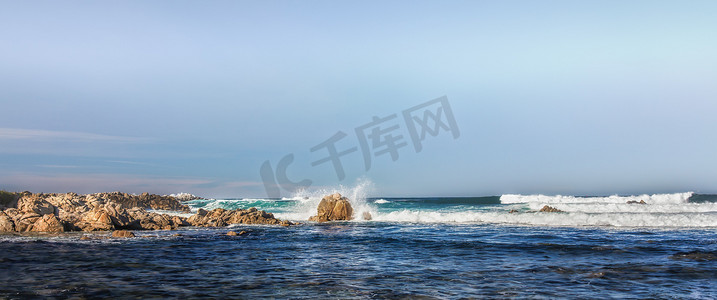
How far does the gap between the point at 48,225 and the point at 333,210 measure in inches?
805

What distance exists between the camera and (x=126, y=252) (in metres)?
17.5

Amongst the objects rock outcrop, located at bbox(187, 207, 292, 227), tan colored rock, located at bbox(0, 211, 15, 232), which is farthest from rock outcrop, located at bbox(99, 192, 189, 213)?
tan colored rock, located at bbox(0, 211, 15, 232)

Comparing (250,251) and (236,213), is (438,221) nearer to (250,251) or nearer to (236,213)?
(236,213)

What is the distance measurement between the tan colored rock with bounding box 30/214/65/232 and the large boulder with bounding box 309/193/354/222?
1869 cm

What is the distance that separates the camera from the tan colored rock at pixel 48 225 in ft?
82.0

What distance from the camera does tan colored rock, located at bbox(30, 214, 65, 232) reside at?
82.0 feet

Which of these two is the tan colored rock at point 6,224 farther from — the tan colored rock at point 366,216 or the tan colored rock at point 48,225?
the tan colored rock at point 366,216

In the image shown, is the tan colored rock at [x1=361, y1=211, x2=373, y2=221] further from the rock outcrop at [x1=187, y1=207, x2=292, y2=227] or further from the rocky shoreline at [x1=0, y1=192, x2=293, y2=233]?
the rocky shoreline at [x1=0, y1=192, x2=293, y2=233]

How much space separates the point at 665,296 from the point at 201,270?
12.4 metres

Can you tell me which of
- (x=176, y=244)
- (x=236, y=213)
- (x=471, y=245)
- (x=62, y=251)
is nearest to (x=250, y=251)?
(x=176, y=244)

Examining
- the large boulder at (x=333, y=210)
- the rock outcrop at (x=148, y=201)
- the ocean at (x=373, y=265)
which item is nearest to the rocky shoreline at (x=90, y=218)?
the ocean at (x=373, y=265)

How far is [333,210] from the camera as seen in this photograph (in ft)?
127

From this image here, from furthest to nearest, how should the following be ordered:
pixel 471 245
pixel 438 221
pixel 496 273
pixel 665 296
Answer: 1. pixel 438 221
2. pixel 471 245
3. pixel 496 273
4. pixel 665 296

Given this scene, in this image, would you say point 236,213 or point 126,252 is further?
point 236,213
